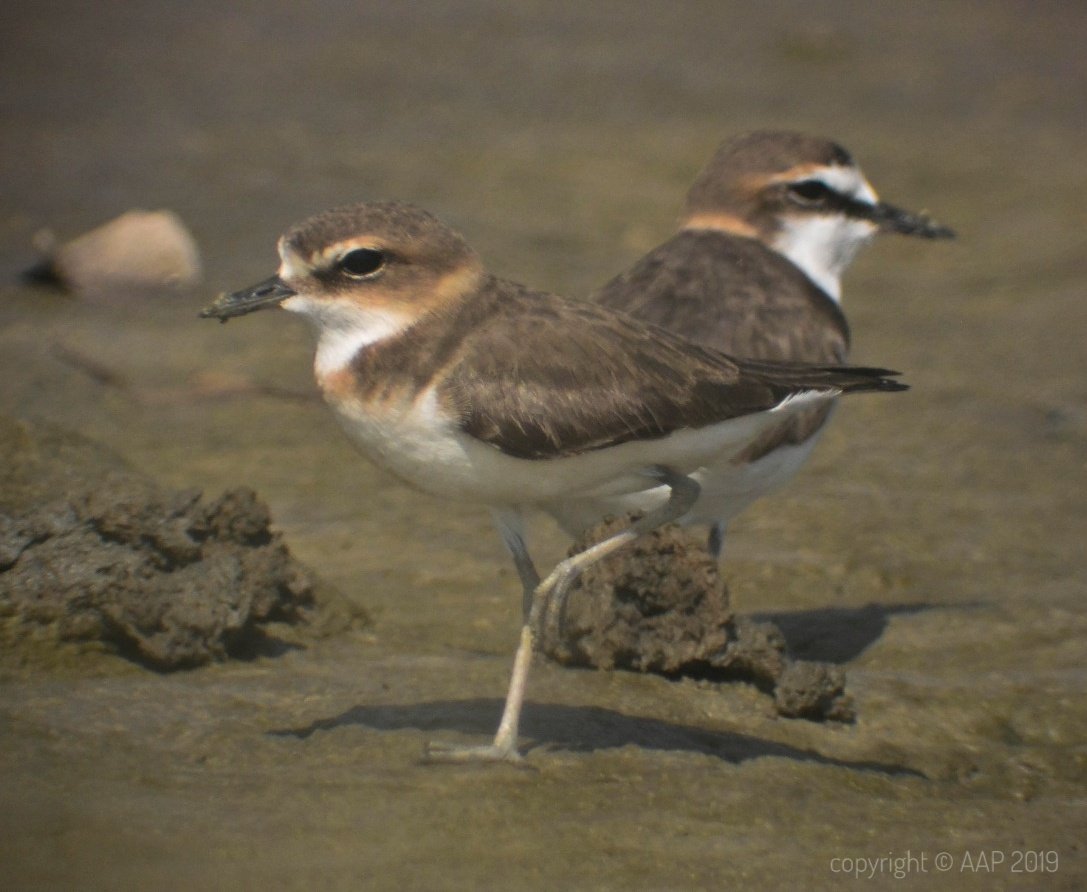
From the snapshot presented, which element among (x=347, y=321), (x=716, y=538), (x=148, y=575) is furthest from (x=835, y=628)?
(x=148, y=575)

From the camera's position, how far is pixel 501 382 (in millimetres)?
4945

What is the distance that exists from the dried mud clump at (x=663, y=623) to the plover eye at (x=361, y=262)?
1264 millimetres

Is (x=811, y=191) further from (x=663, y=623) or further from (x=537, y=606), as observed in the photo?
(x=537, y=606)

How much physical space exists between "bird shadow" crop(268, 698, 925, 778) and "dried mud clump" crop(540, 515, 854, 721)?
1.16ft

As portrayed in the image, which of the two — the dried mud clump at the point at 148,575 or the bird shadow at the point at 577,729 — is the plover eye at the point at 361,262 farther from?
the bird shadow at the point at 577,729

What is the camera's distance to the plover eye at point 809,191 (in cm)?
755

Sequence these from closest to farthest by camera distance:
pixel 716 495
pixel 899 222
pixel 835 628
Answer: pixel 716 495 < pixel 835 628 < pixel 899 222

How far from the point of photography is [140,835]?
163 inches

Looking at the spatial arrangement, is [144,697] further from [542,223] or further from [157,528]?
[542,223]

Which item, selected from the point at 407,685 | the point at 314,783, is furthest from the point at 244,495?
the point at 314,783

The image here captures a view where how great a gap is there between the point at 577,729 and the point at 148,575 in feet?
4.84

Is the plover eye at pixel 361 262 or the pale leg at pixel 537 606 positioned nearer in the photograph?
the pale leg at pixel 537 606

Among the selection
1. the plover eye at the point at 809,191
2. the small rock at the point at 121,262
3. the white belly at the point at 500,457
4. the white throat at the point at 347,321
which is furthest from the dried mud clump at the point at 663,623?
the small rock at the point at 121,262

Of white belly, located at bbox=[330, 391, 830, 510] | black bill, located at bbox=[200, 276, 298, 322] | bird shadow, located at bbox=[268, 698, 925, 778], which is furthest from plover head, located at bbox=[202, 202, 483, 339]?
bird shadow, located at bbox=[268, 698, 925, 778]
